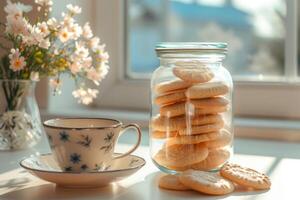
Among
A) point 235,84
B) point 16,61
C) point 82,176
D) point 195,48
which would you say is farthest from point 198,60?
point 235,84

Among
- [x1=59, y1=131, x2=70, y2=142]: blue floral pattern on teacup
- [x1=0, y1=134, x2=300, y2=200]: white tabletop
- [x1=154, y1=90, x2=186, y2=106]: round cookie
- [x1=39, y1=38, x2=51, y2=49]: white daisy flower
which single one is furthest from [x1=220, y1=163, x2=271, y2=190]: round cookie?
[x1=39, y1=38, x2=51, y2=49]: white daisy flower

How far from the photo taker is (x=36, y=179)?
2.60ft

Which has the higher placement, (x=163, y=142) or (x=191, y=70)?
(x=191, y=70)

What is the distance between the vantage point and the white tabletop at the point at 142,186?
70 centimetres

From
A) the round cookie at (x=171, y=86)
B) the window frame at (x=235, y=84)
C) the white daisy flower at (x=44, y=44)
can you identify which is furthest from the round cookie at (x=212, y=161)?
the window frame at (x=235, y=84)

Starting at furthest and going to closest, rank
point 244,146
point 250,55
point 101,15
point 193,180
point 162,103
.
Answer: point 101,15 → point 250,55 → point 244,146 → point 162,103 → point 193,180

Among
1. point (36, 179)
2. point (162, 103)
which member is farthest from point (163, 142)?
point (36, 179)

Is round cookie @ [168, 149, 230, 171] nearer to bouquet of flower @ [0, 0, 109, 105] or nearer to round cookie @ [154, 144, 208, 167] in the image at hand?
round cookie @ [154, 144, 208, 167]

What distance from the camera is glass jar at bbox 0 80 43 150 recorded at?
41.0 inches

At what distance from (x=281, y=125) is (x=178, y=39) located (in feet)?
1.34

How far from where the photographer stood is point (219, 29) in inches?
55.1

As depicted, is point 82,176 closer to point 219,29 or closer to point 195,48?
point 195,48

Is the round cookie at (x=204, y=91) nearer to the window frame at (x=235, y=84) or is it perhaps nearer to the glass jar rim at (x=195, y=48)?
the glass jar rim at (x=195, y=48)

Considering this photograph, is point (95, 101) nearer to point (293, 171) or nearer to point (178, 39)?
point (178, 39)
